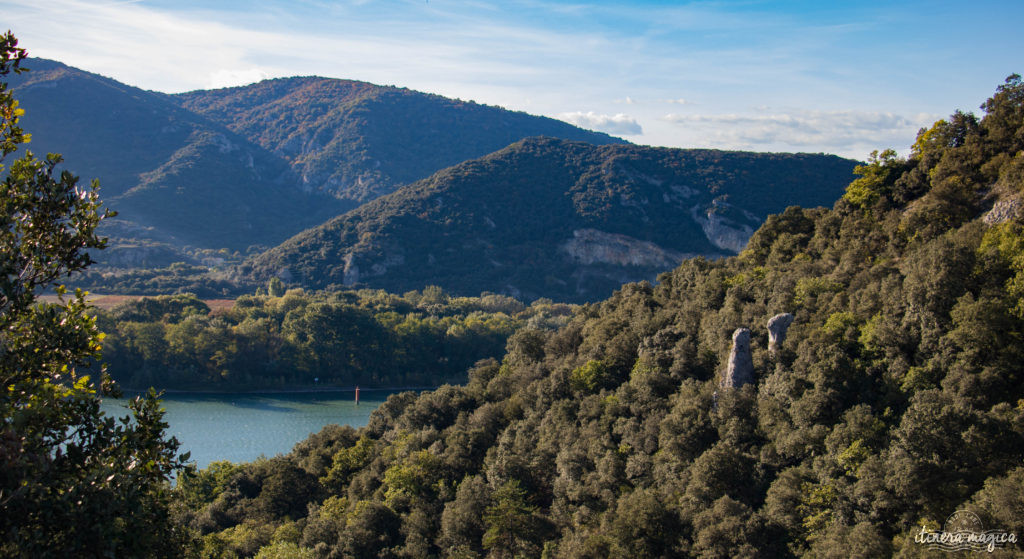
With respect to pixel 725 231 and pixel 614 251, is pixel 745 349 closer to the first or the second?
pixel 614 251

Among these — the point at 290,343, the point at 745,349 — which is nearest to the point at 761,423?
the point at 745,349

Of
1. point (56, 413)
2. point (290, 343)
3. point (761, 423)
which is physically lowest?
point (290, 343)

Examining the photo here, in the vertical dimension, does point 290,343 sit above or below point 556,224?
below

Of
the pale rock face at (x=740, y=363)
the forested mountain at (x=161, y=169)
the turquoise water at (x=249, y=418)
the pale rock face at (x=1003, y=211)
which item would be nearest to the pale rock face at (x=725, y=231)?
the turquoise water at (x=249, y=418)

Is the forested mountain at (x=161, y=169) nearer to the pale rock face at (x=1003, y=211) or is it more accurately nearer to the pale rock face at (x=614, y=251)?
the pale rock face at (x=614, y=251)

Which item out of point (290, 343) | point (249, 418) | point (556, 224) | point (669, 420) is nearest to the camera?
point (669, 420)

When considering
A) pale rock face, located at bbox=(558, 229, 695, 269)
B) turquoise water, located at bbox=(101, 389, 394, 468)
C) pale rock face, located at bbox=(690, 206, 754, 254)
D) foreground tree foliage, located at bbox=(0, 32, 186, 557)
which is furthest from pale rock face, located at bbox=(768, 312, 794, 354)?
pale rock face, located at bbox=(690, 206, 754, 254)

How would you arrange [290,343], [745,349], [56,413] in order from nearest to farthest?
[56,413] < [745,349] < [290,343]
